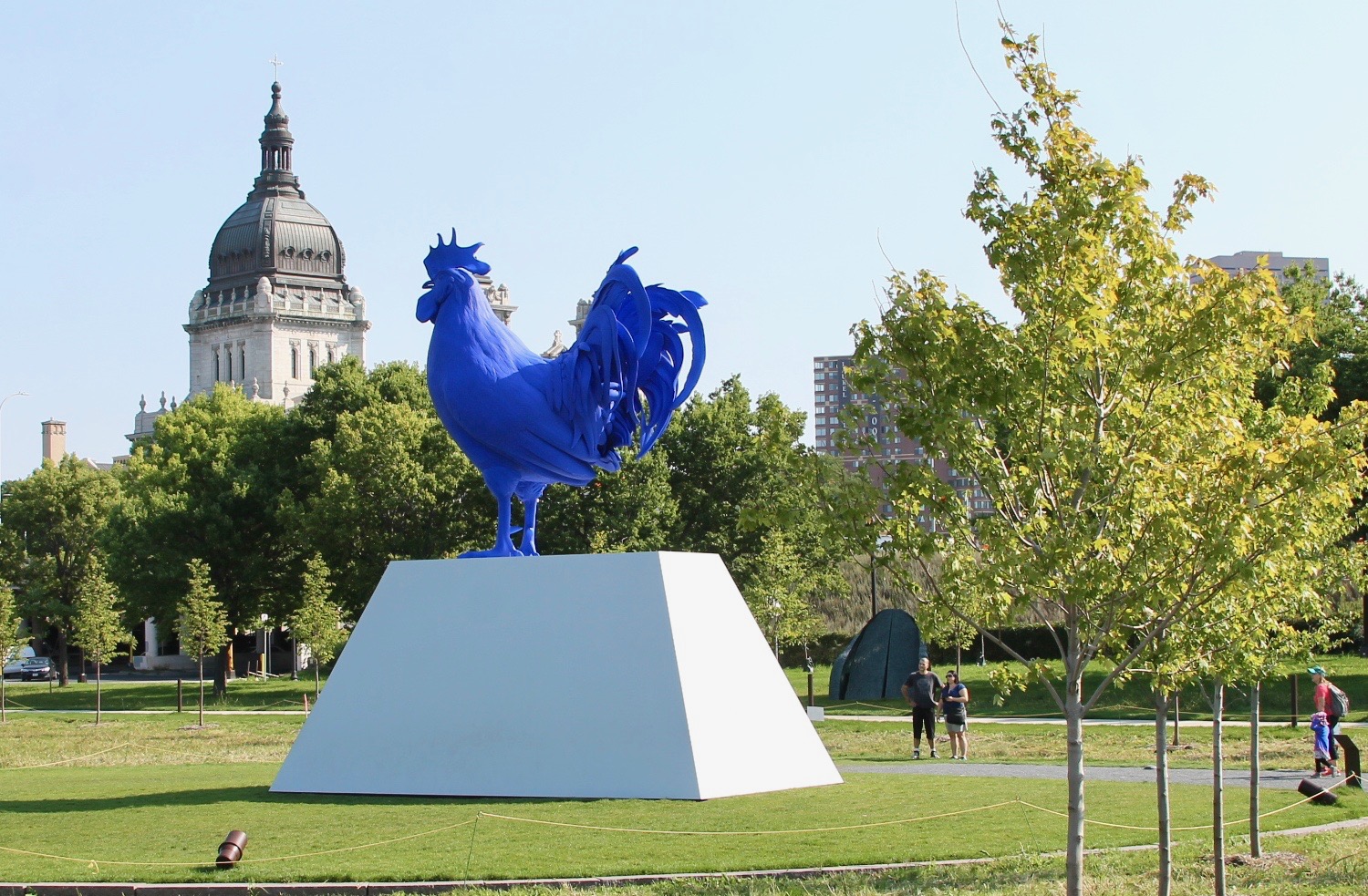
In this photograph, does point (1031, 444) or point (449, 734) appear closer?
point (1031, 444)

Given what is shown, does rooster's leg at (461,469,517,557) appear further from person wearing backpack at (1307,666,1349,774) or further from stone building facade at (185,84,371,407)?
stone building facade at (185,84,371,407)

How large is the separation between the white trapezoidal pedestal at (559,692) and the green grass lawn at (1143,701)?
12743 millimetres

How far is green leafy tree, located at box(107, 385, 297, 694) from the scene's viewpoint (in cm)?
5125

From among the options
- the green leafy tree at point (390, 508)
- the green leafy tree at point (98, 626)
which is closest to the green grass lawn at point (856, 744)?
the green leafy tree at point (98, 626)

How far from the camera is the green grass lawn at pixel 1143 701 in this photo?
32.6 m

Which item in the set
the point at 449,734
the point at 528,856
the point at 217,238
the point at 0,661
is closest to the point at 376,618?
the point at 449,734

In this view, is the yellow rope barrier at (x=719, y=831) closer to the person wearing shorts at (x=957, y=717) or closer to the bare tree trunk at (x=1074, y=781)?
the bare tree trunk at (x=1074, y=781)

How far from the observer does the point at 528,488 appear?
64.5 feet

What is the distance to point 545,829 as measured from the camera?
1533 centimetres

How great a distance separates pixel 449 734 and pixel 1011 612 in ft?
28.8

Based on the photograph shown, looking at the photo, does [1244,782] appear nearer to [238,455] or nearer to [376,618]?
[376,618]

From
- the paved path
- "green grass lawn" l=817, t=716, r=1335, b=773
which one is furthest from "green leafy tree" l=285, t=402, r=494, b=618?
the paved path

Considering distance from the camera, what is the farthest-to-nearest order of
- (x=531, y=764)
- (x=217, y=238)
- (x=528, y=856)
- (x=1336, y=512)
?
1. (x=217, y=238)
2. (x=531, y=764)
3. (x=528, y=856)
4. (x=1336, y=512)

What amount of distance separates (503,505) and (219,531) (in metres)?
34.4
